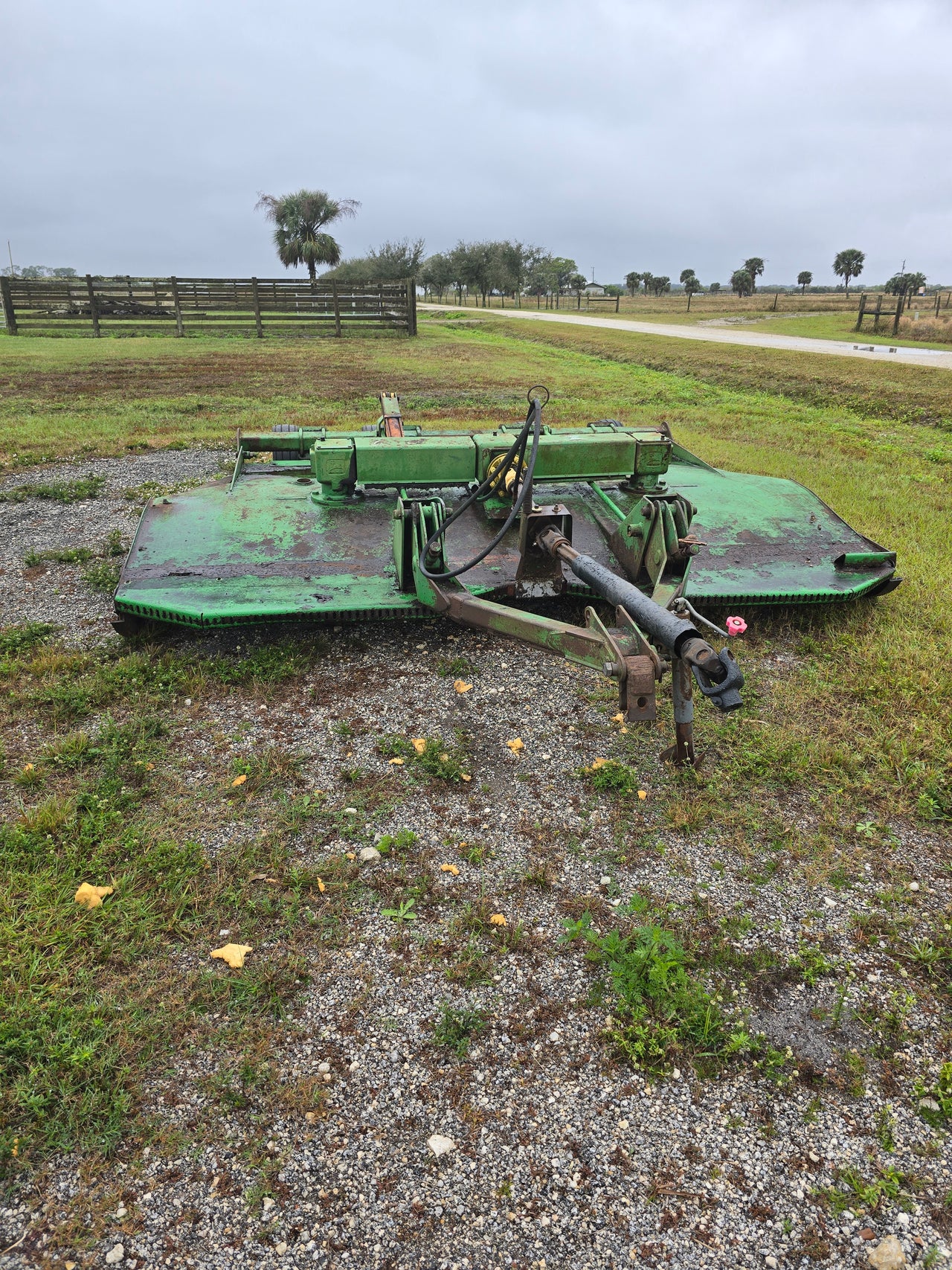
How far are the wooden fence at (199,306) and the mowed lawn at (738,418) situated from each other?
55.8 inches

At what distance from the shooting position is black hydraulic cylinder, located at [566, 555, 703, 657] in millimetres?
2570

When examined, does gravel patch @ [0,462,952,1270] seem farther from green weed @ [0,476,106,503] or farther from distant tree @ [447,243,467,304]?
distant tree @ [447,243,467,304]

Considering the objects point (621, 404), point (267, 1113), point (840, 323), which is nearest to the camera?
point (267, 1113)

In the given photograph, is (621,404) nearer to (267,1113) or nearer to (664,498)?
(664,498)

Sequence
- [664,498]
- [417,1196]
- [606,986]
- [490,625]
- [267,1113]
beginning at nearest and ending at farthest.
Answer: [417,1196]
[267,1113]
[606,986]
[490,625]
[664,498]

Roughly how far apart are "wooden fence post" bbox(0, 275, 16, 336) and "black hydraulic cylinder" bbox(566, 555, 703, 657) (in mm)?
23097

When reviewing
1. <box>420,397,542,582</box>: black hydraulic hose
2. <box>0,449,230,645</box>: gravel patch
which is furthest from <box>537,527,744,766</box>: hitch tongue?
<box>0,449,230,645</box>: gravel patch

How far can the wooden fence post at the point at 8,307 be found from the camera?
20969 mm

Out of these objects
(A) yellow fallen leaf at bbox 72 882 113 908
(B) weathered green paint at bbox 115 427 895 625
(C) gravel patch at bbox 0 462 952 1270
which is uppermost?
(B) weathered green paint at bbox 115 427 895 625

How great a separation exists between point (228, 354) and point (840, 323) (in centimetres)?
2022

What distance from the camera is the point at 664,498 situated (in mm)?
4312

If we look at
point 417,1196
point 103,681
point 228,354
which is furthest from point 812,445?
point 228,354

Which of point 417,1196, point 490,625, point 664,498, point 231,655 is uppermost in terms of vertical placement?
point 664,498

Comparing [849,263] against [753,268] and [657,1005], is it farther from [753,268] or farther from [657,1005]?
[657,1005]
